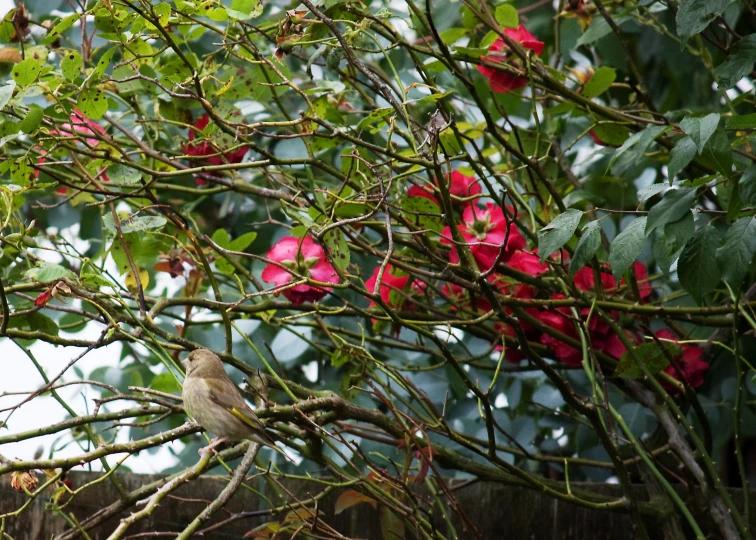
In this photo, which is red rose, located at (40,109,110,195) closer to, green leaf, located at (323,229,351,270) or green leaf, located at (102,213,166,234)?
green leaf, located at (102,213,166,234)

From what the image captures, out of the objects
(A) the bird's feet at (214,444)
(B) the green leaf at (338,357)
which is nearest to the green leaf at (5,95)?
(A) the bird's feet at (214,444)

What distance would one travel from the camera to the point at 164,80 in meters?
1.42

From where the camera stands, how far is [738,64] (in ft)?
3.76

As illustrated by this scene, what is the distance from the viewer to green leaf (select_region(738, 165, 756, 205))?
3.29ft

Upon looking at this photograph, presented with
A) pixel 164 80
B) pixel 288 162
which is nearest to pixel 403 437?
pixel 288 162

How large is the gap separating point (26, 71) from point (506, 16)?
2.55ft

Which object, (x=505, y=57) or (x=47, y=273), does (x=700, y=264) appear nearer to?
(x=505, y=57)

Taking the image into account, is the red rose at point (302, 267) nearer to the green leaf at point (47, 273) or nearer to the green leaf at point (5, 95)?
the green leaf at point (47, 273)

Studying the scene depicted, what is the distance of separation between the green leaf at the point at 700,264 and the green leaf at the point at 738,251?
0.01 metres

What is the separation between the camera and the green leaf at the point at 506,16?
1.47 metres

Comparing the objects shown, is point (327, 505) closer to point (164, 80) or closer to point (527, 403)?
point (527, 403)

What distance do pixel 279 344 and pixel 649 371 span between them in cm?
75

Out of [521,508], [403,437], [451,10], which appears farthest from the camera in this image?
[451,10]

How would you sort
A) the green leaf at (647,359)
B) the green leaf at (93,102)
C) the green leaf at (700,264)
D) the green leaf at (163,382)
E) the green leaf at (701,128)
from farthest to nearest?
the green leaf at (163,382) < the green leaf at (647,359) < the green leaf at (93,102) < the green leaf at (700,264) < the green leaf at (701,128)
